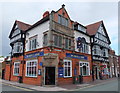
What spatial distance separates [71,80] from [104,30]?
751 inches

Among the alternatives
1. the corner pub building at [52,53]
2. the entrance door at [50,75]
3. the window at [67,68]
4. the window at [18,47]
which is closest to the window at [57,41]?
the corner pub building at [52,53]

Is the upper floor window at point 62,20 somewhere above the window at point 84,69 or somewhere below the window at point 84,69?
above

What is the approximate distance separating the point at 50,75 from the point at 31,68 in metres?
3.66

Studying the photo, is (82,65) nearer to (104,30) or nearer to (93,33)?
(93,33)

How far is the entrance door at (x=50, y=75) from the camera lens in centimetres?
1537

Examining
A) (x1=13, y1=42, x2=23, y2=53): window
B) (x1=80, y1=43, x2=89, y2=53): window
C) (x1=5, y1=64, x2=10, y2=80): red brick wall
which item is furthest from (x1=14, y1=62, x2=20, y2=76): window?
(x1=80, y1=43, x2=89, y2=53): window

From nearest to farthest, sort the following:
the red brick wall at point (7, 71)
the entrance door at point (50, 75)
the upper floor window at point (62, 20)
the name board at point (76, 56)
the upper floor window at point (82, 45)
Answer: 1. the entrance door at point (50, 75)
2. the upper floor window at point (62, 20)
3. the name board at point (76, 56)
4. the upper floor window at point (82, 45)
5. the red brick wall at point (7, 71)

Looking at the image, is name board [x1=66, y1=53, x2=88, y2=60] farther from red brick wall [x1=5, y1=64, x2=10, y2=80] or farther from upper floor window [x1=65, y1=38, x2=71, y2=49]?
red brick wall [x1=5, y1=64, x2=10, y2=80]

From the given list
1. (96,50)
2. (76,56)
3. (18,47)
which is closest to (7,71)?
(18,47)

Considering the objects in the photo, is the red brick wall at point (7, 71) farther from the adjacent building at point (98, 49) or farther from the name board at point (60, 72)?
the adjacent building at point (98, 49)

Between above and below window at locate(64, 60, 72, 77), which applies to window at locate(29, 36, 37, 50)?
above

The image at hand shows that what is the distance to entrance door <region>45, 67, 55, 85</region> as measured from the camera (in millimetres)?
15367

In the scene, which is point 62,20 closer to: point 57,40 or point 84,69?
point 57,40

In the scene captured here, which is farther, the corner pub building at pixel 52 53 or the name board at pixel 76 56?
the name board at pixel 76 56
